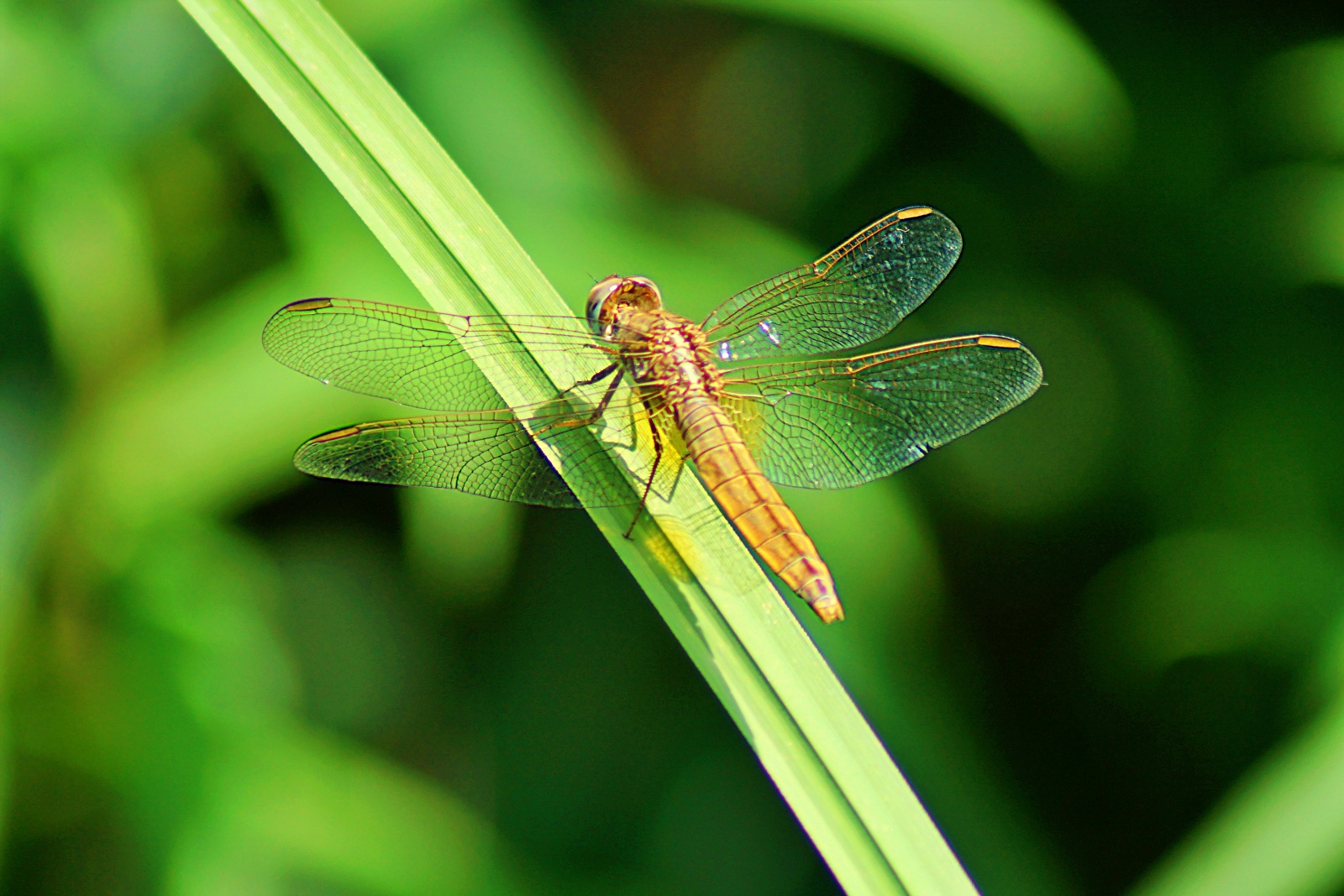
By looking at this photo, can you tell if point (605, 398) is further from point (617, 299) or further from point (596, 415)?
point (617, 299)

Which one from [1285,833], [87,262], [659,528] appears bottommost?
[1285,833]

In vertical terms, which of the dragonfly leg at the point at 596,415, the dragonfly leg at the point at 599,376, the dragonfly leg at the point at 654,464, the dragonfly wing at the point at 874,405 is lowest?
the dragonfly wing at the point at 874,405

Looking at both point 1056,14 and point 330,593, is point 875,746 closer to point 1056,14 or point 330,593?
point 330,593

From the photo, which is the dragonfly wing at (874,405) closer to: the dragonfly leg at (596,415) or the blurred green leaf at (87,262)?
the dragonfly leg at (596,415)

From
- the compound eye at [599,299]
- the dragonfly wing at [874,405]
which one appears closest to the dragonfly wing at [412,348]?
the compound eye at [599,299]

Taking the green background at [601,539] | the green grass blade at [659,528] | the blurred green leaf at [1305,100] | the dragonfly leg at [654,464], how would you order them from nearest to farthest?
1. the green grass blade at [659,528]
2. the dragonfly leg at [654,464]
3. the green background at [601,539]
4. the blurred green leaf at [1305,100]

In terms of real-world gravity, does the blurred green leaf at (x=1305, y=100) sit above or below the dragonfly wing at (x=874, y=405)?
below

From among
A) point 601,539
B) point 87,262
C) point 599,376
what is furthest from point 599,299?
point 87,262
